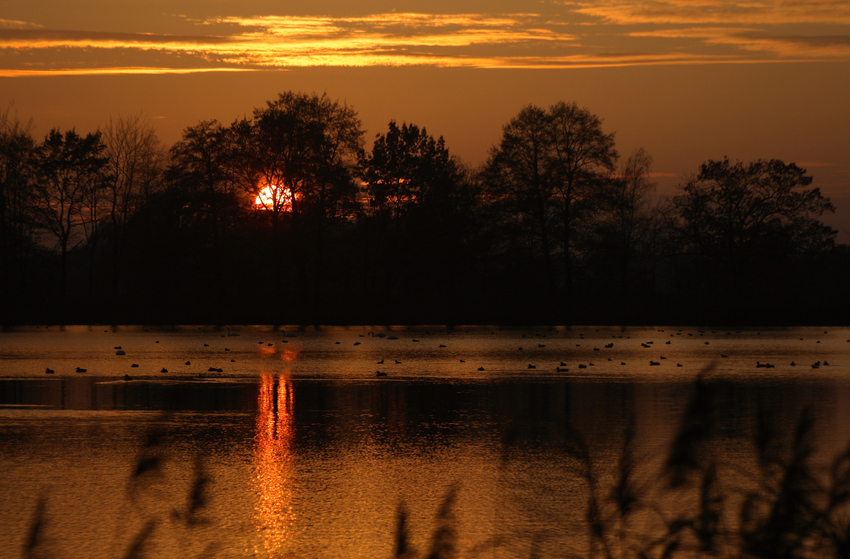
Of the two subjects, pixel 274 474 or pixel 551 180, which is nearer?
pixel 274 474

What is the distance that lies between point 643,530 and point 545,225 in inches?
2130

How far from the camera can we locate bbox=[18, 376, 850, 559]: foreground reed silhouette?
3748 mm

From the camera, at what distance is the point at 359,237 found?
66938mm

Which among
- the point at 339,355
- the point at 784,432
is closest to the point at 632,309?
the point at 339,355

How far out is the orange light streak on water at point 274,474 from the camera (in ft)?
21.9

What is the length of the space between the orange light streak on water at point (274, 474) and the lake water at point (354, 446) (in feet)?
0.10

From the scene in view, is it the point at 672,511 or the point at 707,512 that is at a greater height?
the point at 707,512

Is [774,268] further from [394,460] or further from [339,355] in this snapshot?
[394,460]

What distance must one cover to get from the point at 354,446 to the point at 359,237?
56.7m

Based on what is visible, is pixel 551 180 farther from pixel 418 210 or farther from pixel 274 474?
pixel 274 474

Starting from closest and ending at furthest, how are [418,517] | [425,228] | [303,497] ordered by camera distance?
[418,517]
[303,497]
[425,228]

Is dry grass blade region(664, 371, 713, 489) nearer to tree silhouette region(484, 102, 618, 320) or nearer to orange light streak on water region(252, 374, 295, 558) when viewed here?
orange light streak on water region(252, 374, 295, 558)

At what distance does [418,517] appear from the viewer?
7.18 m

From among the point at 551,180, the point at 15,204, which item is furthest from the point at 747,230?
the point at 15,204
